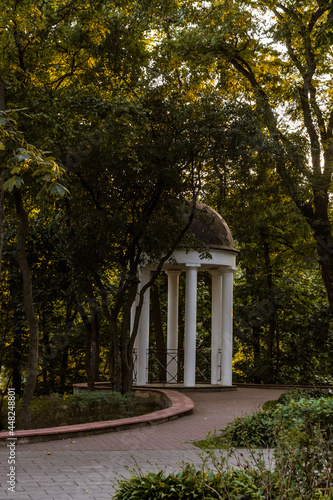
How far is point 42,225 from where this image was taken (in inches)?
725

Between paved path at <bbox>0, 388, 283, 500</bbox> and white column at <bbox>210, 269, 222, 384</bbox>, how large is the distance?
23.5 feet

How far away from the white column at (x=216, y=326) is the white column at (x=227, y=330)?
337 mm

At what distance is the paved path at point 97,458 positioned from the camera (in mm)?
6443

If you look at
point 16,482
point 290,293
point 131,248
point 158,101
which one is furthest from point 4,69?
point 290,293

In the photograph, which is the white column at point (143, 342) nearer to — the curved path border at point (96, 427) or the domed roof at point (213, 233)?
the domed roof at point (213, 233)

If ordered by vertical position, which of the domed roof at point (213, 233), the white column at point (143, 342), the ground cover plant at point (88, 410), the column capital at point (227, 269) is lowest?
the ground cover plant at point (88, 410)

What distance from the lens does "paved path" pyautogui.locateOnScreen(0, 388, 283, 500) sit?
6.44 metres

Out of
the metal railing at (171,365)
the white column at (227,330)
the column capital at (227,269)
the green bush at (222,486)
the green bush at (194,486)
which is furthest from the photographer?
the metal railing at (171,365)

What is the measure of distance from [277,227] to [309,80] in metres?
7.06

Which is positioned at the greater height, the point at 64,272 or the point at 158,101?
the point at 158,101

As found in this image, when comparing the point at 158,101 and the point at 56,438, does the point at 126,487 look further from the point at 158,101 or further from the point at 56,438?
the point at 158,101

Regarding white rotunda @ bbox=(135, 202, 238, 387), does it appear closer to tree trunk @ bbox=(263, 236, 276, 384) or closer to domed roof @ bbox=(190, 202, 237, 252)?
domed roof @ bbox=(190, 202, 237, 252)

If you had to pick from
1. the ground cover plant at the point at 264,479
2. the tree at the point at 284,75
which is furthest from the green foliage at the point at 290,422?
the tree at the point at 284,75

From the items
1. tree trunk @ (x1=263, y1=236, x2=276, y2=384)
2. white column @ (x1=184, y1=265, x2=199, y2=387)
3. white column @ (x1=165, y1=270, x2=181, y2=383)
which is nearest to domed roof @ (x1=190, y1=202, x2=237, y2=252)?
white column @ (x1=184, y1=265, x2=199, y2=387)
